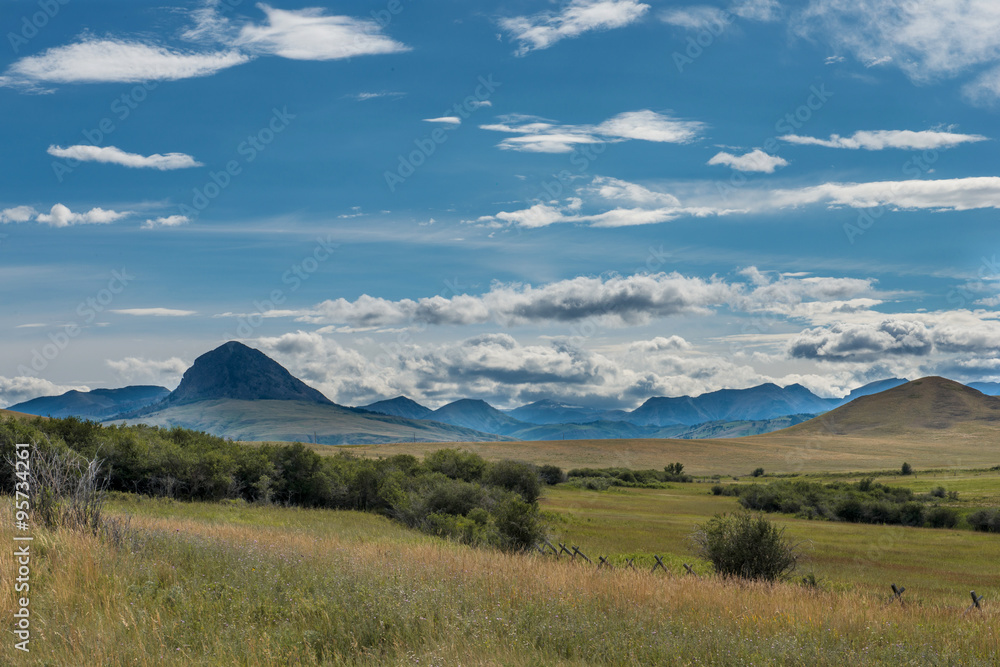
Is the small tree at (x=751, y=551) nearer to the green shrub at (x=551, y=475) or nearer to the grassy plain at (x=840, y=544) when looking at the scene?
the grassy plain at (x=840, y=544)

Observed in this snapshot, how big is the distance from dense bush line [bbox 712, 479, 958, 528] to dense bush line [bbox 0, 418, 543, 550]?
1510 inches

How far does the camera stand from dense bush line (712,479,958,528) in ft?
198

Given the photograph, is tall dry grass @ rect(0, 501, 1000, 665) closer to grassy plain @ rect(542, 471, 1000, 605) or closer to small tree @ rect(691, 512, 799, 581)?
grassy plain @ rect(542, 471, 1000, 605)

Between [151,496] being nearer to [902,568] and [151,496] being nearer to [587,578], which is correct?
[587,578]

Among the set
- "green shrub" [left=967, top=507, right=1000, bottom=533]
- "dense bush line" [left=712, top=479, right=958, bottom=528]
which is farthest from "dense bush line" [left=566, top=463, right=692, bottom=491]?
"green shrub" [left=967, top=507, right=1000, bottom=533]

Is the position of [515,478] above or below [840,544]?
above

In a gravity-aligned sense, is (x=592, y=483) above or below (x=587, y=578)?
below

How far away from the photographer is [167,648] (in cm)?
698

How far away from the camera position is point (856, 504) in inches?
2478

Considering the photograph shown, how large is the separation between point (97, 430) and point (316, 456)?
14.1 m

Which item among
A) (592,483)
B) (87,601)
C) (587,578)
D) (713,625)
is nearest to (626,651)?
(713,625)

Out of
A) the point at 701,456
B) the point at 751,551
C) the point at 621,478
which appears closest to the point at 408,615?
the point at 751,551

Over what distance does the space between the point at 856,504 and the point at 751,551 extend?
155ft

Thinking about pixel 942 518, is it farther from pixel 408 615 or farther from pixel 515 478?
pixel 408 615
